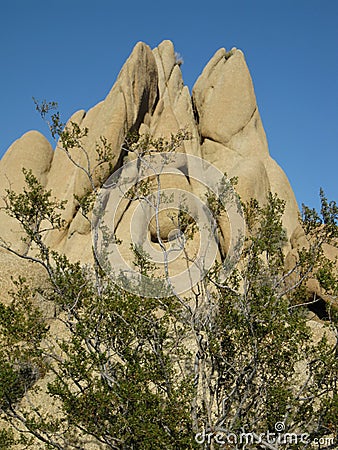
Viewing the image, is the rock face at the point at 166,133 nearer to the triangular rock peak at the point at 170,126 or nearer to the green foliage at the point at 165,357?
the triangular rock peak at the point at 170,126

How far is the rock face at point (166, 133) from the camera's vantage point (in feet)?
67.5

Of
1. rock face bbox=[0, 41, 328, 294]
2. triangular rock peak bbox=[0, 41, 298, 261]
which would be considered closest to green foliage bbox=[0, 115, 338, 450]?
rock face bbox=[0, 41, 328, 294]

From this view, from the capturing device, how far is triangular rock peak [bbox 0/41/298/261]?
20953 millimetres

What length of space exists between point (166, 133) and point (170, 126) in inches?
26.8

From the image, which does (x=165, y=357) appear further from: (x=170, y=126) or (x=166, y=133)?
(x=170, y=126)

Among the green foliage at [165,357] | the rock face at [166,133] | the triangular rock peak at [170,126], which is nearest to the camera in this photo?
the green foliage at [165,357]

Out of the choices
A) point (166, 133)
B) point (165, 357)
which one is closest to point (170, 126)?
point (166, 133)

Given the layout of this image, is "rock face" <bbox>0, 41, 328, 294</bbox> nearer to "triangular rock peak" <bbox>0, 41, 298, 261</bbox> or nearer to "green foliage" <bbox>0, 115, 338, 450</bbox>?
"triangular rock peak" <bbox>0, 41, 298, 261</bbox>

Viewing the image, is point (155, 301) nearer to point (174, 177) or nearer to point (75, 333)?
point (75, 333)

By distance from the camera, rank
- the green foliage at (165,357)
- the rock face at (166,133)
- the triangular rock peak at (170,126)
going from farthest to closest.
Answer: the triangular rock peak at (170,126) < the rock face at (166,133) < the green foliage at (165,357)

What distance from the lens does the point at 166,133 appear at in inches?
865

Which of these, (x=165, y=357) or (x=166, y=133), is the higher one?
(x=166, y=133)

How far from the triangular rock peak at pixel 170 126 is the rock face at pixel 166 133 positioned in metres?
0.05

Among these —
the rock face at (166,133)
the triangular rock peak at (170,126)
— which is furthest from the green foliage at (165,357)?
the triangular rock peak at (170,126)
